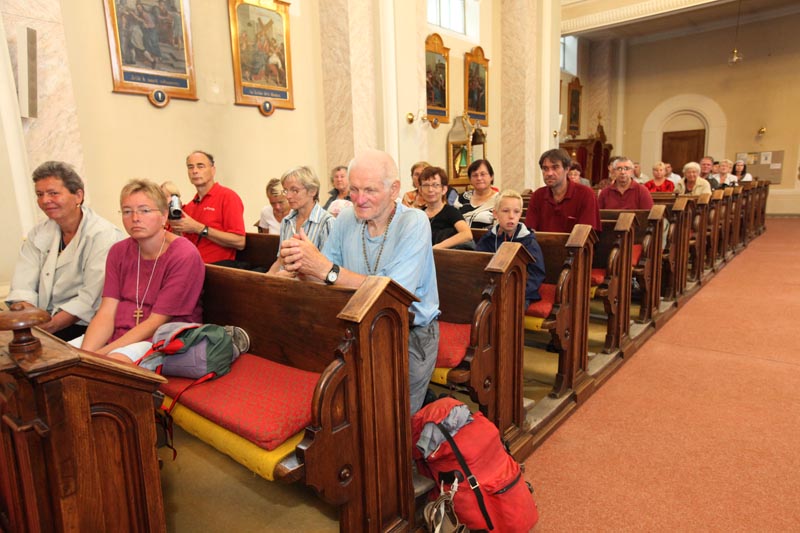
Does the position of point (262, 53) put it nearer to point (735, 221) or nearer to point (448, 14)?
point (448, 14)

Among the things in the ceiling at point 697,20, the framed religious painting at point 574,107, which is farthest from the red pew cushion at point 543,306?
the framed religious painting at point 574,107

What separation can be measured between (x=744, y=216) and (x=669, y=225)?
5.12 m

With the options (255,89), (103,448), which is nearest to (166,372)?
(103,448)

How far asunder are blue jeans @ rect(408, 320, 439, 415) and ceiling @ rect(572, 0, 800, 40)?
1250 centimetres

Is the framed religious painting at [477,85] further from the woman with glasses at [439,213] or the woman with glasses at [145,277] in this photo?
the woman with glasses at [145,277]

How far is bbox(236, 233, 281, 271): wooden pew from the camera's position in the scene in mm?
3705

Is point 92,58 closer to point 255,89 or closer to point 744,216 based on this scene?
point 255,89

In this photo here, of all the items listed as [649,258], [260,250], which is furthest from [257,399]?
[649,258]

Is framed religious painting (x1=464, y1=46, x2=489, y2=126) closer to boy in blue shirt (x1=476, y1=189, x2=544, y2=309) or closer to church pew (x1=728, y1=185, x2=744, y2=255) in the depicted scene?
church pew (x1=728, y1=185, x2=744, y2=255)

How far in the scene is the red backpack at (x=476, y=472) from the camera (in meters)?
1.91

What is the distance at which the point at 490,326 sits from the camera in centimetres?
238

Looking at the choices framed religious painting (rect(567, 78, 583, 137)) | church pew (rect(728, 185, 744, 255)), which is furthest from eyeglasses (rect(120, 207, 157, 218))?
framed religious painting (rect(567, 78, 583, 137))

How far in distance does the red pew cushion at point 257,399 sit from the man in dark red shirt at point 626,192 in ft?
13.6

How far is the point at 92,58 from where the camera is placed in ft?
15.7
